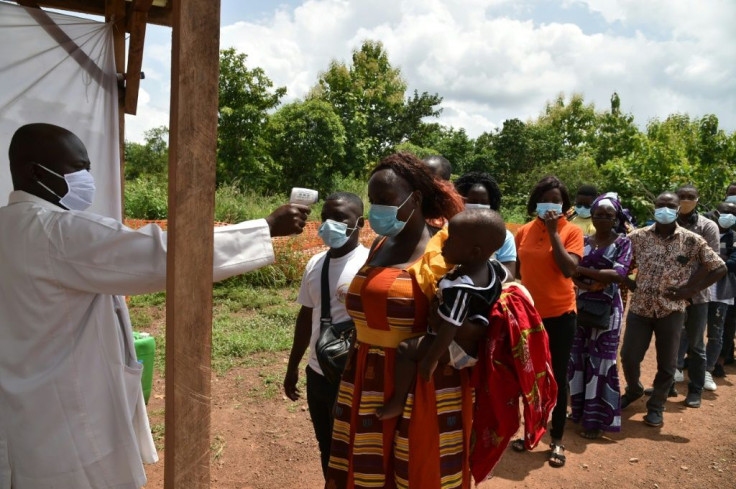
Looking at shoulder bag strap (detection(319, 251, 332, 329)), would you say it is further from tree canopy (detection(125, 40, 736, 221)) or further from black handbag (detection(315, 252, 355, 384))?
tree canopy (detection(125, 40, 736, 221))

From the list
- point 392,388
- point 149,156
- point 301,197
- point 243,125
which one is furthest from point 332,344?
point 149,156

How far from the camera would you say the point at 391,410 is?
6.78 ft

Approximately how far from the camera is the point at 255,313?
26.0 ft

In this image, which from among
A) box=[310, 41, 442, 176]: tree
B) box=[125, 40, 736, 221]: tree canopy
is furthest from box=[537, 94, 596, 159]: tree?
box=[310, 41, 442, 176]: tree

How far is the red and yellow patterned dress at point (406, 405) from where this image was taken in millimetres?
2043

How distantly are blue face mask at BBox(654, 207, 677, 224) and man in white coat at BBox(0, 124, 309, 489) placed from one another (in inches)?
149

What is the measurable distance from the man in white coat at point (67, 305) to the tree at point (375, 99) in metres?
20.9

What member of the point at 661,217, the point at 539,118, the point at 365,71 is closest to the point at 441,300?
the point at 661,217

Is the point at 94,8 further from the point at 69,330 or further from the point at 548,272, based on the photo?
the point at 548,272

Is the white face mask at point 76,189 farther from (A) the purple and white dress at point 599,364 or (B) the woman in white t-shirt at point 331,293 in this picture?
(A) the purple and white dress at point 599,364

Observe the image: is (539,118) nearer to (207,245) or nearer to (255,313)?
(255,313)

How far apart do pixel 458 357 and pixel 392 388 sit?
29cm

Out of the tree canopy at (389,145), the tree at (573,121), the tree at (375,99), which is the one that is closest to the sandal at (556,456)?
the tree canopy at (389,145)

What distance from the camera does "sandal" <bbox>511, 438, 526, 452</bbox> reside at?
4211 mm
